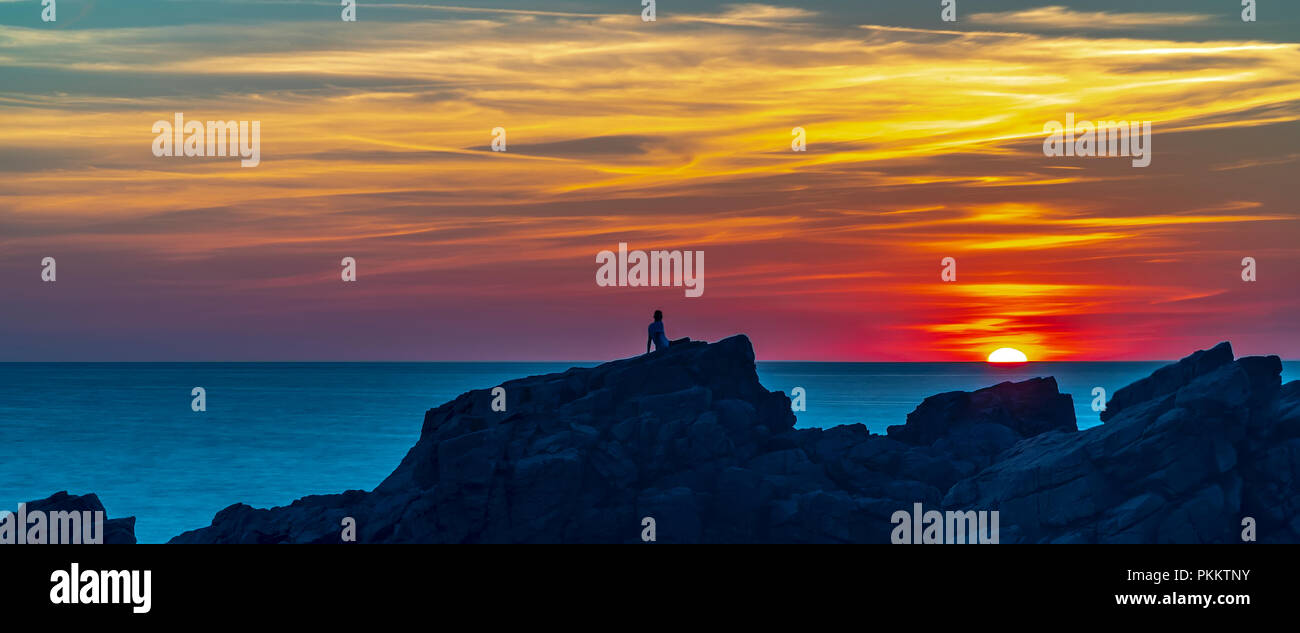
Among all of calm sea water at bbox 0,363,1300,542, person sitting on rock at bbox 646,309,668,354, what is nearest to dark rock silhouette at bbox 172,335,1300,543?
person sitting on rock at bbox 646,309,668,354

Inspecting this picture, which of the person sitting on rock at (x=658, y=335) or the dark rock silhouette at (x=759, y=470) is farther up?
the person sitting on rock at (x=658, y=335)

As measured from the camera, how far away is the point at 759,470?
1833 inches

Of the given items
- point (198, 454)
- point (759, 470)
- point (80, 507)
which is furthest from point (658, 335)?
point (198, 454)

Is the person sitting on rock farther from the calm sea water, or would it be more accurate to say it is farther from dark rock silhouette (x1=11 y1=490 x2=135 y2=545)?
the calm sea water

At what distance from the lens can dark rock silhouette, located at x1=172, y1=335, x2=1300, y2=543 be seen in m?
41.3

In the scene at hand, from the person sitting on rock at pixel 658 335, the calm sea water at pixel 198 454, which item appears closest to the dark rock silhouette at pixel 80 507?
the person sitting on rock at pixel 658 335

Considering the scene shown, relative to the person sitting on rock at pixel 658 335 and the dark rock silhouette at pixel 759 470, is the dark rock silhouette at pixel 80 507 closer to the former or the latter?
the dark rock silhouette at pixel 759 470

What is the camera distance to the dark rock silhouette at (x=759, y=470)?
41.3 meters

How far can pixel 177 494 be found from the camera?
345 feet

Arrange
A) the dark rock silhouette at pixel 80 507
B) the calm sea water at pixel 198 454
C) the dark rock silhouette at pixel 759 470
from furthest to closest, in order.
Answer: the calm sea water at pixel 198 454
the dark rock silhouette at pixel 80 507
the dark rock silhouette at pixel 759 470
